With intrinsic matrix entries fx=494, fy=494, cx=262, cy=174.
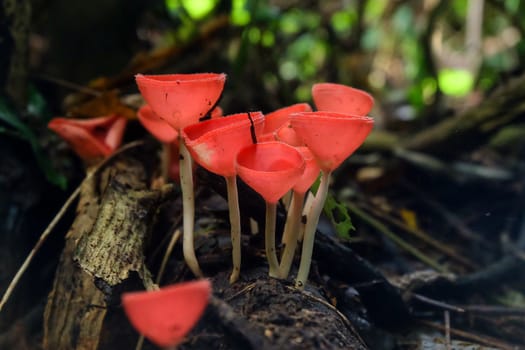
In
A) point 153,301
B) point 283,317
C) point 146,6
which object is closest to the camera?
point 153,301

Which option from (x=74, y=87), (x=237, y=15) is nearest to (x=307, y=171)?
(x=74, y=87)

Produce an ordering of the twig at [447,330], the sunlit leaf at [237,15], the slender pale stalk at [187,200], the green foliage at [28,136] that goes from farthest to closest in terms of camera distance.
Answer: the sunlit leaf at [237,15] → the green foliage at [28,136] → the twig at [447,330] → the slender pale stalk at [187,200]

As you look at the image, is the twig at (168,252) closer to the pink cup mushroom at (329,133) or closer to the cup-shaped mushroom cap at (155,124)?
the cup-shaped mushroom cap at (155,124)

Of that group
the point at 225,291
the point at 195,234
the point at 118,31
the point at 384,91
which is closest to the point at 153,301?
the point at 225,291

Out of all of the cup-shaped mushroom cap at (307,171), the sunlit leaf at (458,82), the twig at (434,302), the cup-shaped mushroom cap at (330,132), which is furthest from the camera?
the sunlit leaf at (458,82)

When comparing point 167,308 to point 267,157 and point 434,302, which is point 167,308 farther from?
point 434,302

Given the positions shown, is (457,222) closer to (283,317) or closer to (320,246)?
(320,246)

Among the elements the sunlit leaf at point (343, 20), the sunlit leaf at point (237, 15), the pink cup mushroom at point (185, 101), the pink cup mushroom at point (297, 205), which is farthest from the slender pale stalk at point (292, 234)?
the sunlit leaf at point (343, 20)
